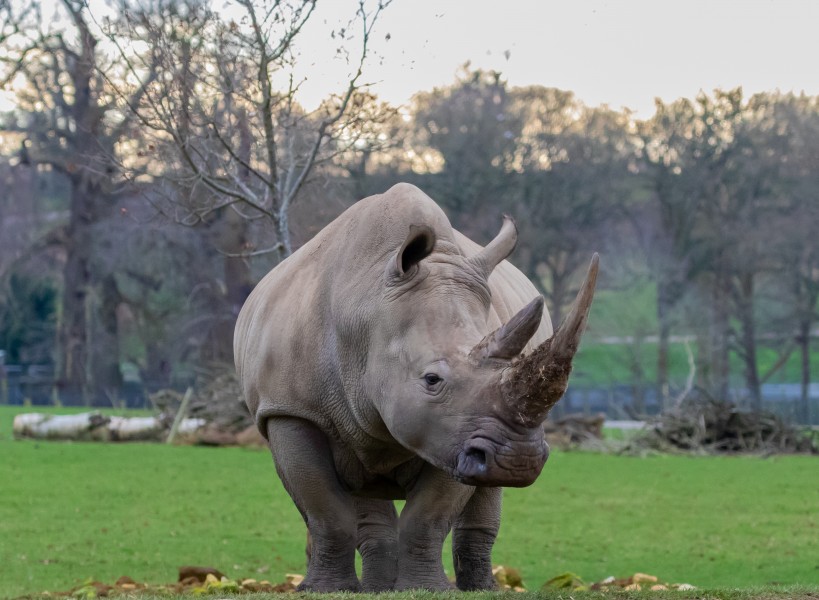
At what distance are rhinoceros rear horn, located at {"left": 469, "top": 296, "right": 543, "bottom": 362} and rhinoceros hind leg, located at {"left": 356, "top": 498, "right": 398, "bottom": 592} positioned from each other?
7.02ft

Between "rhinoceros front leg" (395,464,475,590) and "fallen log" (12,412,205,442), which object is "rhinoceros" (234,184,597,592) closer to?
"rhinoceros front leg" (395,464,475,590)

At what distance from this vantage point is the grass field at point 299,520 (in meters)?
12.8

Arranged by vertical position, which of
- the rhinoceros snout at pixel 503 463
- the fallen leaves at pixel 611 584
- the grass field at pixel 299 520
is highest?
the rhinoceros snout at pixel 503 463

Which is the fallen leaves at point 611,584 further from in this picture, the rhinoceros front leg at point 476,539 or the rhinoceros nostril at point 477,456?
the rhinoceros nostril at point 477,456

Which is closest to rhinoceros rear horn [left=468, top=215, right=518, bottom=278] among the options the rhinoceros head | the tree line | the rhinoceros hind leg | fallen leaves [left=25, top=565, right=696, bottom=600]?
the rhinoceros head

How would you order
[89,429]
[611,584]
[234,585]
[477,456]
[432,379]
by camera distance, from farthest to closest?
[89,429] → [611,584] → [234,585] → [432,379] → [477,456]

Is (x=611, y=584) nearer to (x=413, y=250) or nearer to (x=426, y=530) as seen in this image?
(x=426, y=530)

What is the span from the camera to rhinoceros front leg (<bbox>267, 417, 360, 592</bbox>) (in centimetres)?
688

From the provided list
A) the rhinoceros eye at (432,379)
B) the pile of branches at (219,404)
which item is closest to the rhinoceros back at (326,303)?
the rhinoceros eye at (432,379)

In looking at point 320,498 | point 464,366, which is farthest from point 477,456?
point 320,498

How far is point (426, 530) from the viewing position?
664 cm

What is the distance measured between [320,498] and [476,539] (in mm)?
1079

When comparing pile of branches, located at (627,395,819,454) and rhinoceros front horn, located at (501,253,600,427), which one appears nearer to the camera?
rhinoceros front horn, located at (501,253,600,427)

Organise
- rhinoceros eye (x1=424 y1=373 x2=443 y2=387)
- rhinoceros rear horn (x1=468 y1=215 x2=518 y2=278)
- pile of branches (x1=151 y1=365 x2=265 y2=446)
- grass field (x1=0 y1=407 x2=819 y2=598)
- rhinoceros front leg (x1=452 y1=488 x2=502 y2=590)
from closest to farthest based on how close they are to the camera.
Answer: rhinoceros eye (x1=424 y1=373 x2=443 y2=387)
rhinoceros rear horn (x1=468 y1=215 x2=518 y2=278)
rhinoceros front leg (x1=452 y1=488 x2=502 y2=590)
grass field (x1=0 y1=407 x2=819 y2=598)
pile of branches (x1=151 y1=365 x2=265 y2=446)
